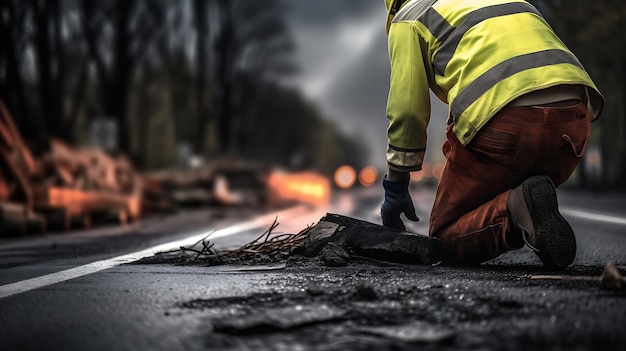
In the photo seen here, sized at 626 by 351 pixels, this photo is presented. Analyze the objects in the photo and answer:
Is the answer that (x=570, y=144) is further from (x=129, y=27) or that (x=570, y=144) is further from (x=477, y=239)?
(x=129, y=27)

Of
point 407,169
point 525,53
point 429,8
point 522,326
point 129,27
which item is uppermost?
point 129,27

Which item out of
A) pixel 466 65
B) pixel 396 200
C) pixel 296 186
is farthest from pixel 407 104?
pixel 296 186

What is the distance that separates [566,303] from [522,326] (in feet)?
1.38

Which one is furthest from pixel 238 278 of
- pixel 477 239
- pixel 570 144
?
pixel 570 144

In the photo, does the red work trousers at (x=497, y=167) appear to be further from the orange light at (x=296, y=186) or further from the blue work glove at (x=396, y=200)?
the orange light at (x=296, y=186)

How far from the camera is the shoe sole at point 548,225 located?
3.55 meters

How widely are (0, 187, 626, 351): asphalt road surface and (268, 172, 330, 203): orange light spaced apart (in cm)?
1884

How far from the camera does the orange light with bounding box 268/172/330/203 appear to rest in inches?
925

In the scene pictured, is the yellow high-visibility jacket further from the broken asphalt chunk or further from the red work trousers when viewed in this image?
the broken asphalt chunk

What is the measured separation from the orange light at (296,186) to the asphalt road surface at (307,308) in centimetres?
1884

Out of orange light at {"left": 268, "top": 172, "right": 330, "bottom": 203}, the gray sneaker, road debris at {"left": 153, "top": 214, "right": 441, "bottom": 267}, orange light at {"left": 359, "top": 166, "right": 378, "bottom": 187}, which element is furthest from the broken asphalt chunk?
orange light at {"left": 359, "top": 166, "right": 378, "bottom": 187}

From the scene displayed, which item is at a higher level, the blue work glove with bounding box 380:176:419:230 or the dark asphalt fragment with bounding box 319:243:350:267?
the blue work glove with bounding box 380:176:419:230

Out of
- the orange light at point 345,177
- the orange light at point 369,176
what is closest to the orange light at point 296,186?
the orange light at point 345,177

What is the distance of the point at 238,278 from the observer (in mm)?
3480
